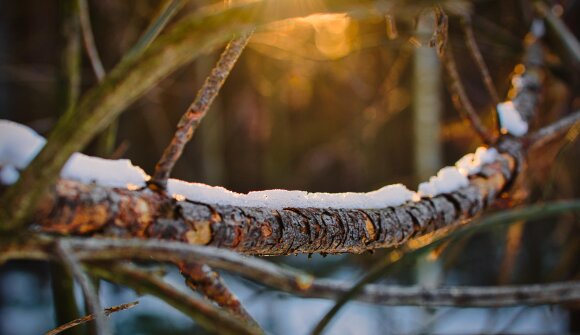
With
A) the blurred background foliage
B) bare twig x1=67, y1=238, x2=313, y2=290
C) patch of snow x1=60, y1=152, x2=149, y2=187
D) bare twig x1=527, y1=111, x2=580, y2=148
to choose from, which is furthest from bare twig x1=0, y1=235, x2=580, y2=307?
the blurred background foliage

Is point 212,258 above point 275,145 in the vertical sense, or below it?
below

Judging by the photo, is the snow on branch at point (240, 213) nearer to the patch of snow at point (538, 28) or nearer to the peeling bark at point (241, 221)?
the peeling bark at point (241, 221)

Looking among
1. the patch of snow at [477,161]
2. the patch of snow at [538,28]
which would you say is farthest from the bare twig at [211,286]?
the patch of snow at [538,28]

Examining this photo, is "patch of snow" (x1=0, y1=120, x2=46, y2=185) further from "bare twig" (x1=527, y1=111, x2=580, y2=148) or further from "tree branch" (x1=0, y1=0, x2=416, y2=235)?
"bare twig" (x1=527, y1=111, x2=580, y2=148)

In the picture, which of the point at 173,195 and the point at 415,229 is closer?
the point at 173,195

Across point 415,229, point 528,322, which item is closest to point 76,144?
point 415,229

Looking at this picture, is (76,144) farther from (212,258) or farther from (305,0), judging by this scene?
(305,0)
